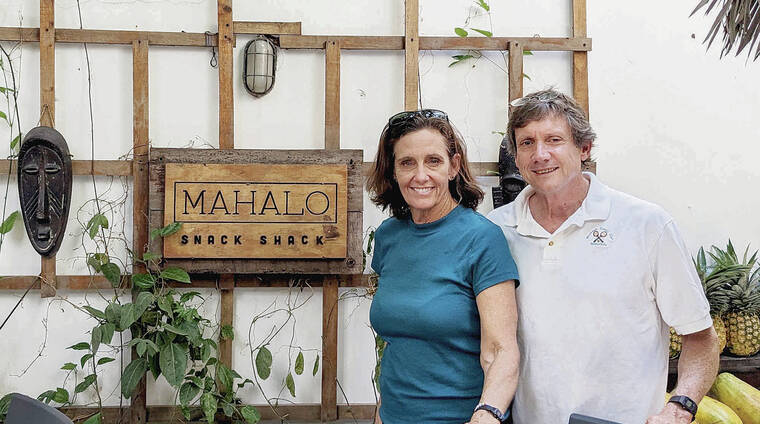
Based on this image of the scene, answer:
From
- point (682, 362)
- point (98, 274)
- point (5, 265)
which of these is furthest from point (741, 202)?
point (5, 265)

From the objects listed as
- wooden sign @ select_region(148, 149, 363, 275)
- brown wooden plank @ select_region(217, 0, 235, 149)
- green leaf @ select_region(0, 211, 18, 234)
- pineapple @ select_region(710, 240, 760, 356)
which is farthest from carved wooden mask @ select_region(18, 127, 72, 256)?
pineapple @ select_region(710, 240, 760, 356)

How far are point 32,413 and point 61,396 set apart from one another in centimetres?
190

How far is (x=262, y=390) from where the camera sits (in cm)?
320

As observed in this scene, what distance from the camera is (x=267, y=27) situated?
3.19 meters

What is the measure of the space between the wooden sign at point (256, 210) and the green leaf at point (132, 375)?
1.59ft

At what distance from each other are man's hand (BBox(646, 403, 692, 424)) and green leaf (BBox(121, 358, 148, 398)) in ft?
7.19

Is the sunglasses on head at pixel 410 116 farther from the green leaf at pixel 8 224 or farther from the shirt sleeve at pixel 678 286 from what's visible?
the green leaf at pixel 8 224

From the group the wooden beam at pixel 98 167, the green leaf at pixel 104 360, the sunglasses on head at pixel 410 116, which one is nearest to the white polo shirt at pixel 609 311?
the sunglasses on head at pixel 410 116

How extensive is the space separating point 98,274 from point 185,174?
2.03ft

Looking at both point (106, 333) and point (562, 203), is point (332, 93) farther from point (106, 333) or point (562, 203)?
point (562, 203)

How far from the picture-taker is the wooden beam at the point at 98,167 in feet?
10.3

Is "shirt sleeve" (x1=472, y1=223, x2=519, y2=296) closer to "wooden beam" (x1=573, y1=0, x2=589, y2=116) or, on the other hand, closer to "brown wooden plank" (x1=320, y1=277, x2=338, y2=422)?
"brown wooden plank" (x1=320, y1=277, x2=338, y2=422)

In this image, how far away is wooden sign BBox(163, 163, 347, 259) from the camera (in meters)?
3.10

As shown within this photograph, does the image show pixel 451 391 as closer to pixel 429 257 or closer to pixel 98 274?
pixel 429 257
